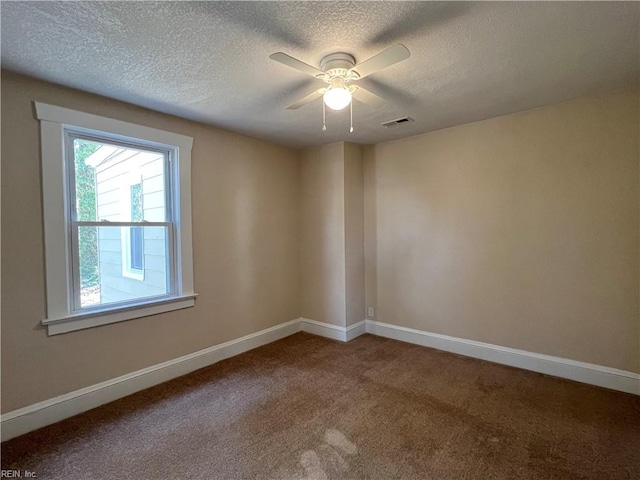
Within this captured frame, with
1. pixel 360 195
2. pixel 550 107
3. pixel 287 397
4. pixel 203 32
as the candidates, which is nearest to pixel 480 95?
pixel 550 107

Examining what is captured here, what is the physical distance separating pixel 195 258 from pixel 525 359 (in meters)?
3.41

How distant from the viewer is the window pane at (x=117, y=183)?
8.21 ft

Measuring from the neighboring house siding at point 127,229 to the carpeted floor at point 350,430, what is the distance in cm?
93

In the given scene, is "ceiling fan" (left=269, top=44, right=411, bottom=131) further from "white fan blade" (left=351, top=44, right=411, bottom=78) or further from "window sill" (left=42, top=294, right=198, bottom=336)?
"window sill" (left=42, top=294, right=198, bottom=336)

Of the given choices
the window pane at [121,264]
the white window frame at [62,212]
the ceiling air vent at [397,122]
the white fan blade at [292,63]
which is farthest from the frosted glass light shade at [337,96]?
the window pane at [121,264]

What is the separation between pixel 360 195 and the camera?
4094 mm

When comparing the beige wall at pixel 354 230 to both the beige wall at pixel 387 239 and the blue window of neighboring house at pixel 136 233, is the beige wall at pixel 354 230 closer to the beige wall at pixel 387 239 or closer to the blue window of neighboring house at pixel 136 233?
the beige wall at pixel 387 239

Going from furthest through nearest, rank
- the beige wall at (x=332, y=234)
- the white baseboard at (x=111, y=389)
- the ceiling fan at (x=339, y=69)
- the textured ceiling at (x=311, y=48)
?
the beige wall at (x=332, y=234) < the white baseboard at (x=111, y=389) < the ceiling fan at (x=339, y=69) < the textured ceiling at (x=311, y=48)

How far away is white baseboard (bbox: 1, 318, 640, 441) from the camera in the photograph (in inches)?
87.6

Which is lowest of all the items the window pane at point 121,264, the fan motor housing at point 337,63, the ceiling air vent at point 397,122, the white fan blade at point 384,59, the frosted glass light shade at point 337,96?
the window pane at point 121,264

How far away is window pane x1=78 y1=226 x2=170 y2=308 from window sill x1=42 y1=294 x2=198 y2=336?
0.38 ft

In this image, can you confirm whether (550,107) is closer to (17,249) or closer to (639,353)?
(639,353)

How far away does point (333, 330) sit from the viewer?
397 cm

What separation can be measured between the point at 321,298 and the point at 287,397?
164cm
